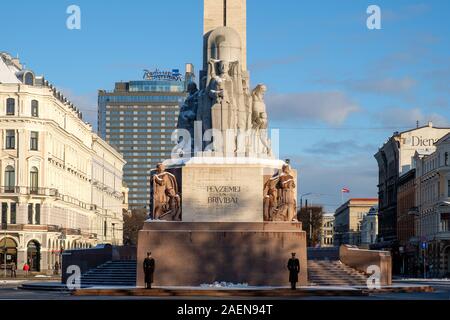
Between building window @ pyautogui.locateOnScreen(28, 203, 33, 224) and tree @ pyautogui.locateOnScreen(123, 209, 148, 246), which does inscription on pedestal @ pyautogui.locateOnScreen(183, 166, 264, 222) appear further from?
tree @ pyautogui.locateOnScreen(123, 209, 148, 246)

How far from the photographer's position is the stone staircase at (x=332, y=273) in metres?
44.9

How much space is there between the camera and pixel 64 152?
107625mm

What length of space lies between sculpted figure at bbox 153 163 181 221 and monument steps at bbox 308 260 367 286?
21.1 ft

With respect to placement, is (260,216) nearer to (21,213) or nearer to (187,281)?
(187,281)

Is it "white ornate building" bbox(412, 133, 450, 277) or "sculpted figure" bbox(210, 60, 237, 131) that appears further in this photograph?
"white ornate building" bbox(412, 133, 450, 277)

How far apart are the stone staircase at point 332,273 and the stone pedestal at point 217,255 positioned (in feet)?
8.15

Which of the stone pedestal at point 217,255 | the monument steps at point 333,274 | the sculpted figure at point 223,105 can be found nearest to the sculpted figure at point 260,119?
the sculpted figure at point 223,105

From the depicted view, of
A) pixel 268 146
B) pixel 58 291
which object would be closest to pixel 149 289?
pixel 58 291

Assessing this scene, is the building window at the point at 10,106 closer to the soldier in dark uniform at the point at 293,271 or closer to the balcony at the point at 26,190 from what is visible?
the balcony at the point at 26,190

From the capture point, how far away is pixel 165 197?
43688 millimetres

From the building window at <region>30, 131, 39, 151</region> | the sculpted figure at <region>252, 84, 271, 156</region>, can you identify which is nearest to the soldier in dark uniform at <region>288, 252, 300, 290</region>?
the sculpted figure at <region>252, 84, 271, 156</region>

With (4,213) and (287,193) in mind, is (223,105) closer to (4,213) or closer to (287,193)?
(287,193)

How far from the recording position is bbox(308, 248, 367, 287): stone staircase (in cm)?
4494

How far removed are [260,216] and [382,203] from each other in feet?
339
